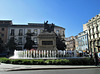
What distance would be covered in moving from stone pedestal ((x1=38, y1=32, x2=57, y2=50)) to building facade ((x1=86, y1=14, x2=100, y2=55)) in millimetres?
29266

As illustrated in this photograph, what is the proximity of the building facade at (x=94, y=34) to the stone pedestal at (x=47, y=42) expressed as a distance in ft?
96.0

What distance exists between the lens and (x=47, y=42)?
17328 millimetres

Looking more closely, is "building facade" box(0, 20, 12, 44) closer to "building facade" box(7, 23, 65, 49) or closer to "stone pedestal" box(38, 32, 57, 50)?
"building facade" box(7, 23, 65, 49)

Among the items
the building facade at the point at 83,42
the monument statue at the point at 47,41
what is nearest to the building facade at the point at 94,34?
the building facade at the point at 83,42

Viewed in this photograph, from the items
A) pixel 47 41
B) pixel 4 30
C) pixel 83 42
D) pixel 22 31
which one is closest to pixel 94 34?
pixel 83 42

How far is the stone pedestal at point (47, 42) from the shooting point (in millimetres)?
17016

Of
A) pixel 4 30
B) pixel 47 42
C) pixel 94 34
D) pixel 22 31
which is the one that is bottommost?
pixel 47 42

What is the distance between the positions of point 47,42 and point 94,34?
107 feet

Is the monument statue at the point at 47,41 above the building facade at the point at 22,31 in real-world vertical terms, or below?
below

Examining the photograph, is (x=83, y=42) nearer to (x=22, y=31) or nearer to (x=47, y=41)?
(x=22, y=31)

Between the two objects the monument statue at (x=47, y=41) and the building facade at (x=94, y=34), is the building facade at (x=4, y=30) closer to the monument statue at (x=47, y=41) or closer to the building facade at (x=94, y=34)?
the monument statue at (x=47, y=41)

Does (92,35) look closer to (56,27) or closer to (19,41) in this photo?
Answer: (56,27)

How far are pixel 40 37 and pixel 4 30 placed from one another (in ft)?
123

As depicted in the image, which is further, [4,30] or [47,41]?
[4,30]
